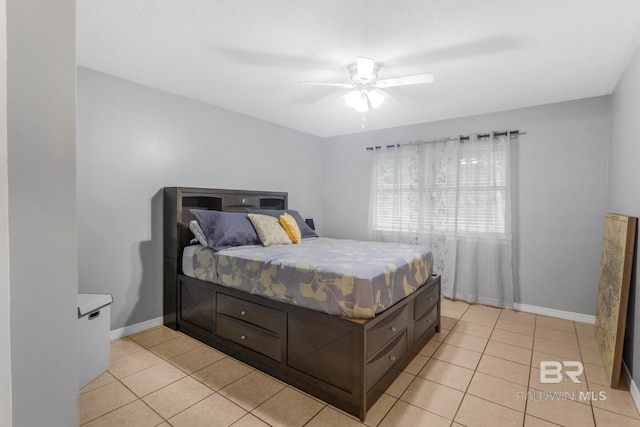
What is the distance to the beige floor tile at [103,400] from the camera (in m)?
1.83

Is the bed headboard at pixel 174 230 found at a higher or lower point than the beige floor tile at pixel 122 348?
higher

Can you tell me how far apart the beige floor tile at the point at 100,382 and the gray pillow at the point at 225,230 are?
3.90ft

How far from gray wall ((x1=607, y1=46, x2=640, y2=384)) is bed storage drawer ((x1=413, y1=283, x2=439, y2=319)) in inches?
52.5

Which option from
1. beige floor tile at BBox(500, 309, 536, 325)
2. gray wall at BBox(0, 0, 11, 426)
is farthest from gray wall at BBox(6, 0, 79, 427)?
beige floor tile at BBox(500, 309, 536, 325)

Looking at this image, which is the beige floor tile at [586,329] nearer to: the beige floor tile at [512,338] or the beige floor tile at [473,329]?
the beige floor tile at [512,338]

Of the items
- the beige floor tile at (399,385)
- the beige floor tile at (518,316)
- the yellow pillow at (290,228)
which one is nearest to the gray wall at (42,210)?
the beige floor tile at (399,385)

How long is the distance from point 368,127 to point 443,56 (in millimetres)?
2288

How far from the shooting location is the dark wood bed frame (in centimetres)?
187

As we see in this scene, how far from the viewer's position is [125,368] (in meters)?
2.34

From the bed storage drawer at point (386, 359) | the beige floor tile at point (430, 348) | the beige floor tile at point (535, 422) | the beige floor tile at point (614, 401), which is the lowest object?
the beige floor tile at point (535, 422)

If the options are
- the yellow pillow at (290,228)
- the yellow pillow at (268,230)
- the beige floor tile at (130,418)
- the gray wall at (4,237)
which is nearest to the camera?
the gray wall at (4,237)

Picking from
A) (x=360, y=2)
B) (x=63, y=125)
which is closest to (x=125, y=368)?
(x=63, y=125)

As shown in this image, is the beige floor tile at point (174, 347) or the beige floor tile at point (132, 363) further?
the beige floor tile at point (174, 347)

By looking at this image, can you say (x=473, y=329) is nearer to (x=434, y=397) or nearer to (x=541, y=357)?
(x=541, y=357)
